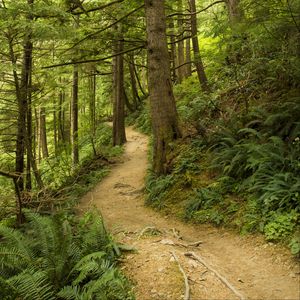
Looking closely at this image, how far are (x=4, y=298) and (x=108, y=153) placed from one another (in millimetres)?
10890

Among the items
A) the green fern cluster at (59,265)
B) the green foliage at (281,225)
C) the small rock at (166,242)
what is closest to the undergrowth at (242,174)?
the green foliage at (281,225)

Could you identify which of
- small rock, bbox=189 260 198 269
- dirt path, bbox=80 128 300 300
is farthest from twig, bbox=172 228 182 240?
small rock, bbox=189 260 198 269

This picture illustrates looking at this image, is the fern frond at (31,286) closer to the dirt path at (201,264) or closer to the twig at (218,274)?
the dirt path at (201,264)

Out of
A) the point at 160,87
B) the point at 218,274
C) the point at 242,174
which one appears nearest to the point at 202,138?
the point at 160,87

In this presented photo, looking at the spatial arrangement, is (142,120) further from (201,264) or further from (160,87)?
(201,264)

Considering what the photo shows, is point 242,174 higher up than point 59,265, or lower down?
higher up

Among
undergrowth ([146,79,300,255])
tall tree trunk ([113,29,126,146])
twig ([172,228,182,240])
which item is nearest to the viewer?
undergrowth ([146,79,300,255])

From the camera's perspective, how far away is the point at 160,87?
882cm

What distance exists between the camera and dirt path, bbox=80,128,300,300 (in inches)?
163

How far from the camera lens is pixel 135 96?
25016mm

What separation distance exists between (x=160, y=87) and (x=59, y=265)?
17.9ft

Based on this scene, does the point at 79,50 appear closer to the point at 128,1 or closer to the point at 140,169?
the point at 128,1

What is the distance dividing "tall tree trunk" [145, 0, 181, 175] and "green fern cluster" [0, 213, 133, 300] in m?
3.90

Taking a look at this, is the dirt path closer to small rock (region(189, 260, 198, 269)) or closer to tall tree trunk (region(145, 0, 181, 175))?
small rock (region(189, 260, 198, 269))
